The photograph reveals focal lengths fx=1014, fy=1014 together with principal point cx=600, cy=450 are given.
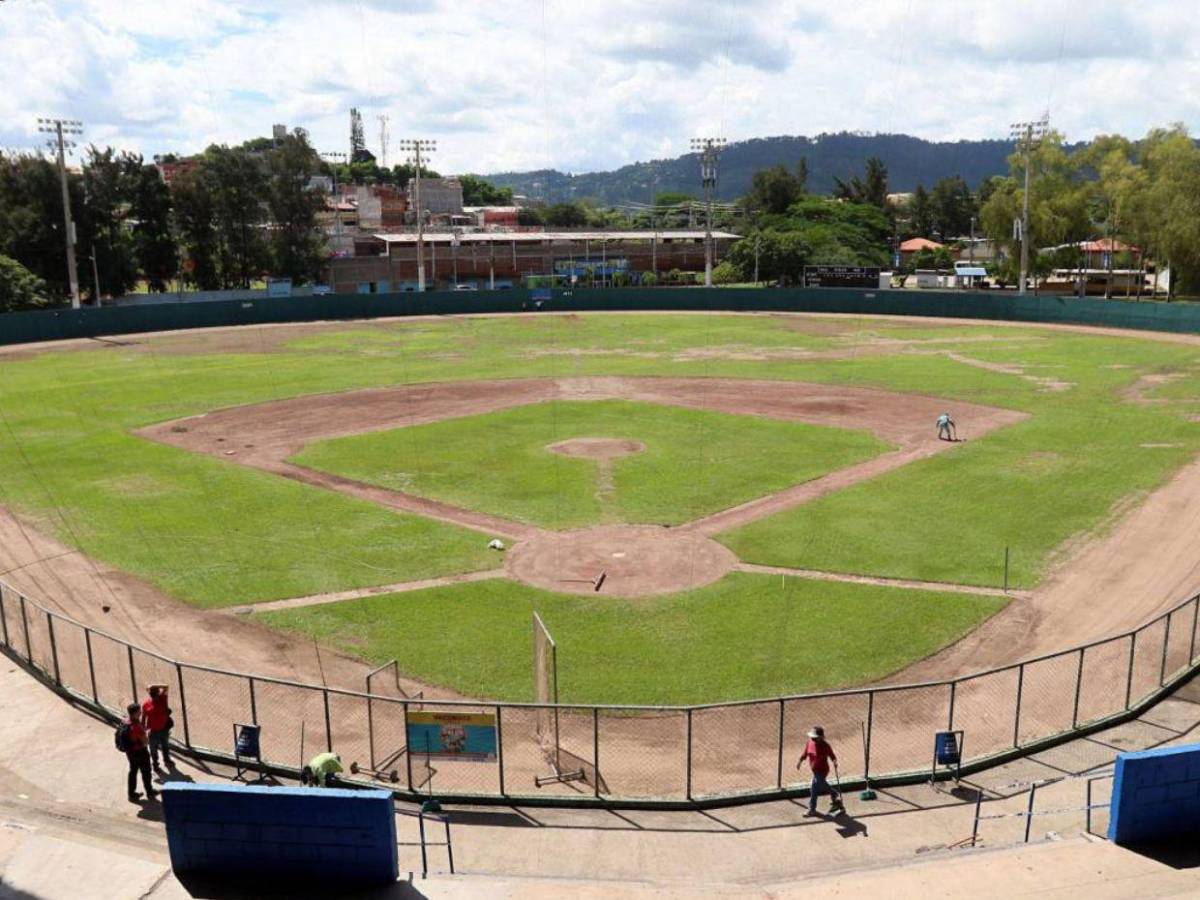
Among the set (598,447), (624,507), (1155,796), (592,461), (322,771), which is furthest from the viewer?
(598,447)

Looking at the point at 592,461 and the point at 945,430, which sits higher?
the point at 945,430

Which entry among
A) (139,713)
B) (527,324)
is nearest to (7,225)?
(527,324)

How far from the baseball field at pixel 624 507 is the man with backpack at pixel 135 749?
539 cm

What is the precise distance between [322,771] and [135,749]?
9.39 feet

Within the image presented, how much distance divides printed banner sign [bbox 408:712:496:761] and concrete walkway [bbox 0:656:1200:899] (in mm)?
821

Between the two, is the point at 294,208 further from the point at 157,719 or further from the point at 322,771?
the point at 322,771

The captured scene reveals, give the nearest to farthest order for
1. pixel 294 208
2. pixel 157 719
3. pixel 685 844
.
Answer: pixel 685 844
pixel 157 719
pixel 294 208

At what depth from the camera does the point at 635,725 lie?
17531 millimetres

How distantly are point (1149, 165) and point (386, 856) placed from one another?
10386 cm

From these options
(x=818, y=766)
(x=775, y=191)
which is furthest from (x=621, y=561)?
(x=775, y=191)

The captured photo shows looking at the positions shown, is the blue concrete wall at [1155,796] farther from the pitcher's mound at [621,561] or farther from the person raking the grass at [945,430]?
the person raking the grass at [945,430]

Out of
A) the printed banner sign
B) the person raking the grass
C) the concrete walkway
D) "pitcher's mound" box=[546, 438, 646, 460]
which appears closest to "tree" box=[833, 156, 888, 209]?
the person raking the grass

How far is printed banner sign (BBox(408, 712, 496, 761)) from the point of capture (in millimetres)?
14562

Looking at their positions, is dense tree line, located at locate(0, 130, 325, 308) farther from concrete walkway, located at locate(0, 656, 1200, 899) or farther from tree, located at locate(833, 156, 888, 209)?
tree, located at locate(833, 156, 888, 209)
